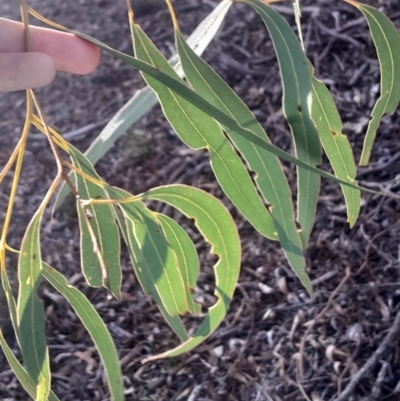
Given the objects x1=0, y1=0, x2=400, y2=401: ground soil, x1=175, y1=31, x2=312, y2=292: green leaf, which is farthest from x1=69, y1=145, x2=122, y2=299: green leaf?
x1=0, y1=0, x2=400, y2=401: ground soil

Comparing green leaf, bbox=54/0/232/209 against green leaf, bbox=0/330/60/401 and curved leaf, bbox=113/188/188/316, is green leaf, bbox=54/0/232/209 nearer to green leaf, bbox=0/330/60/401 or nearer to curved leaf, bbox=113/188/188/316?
curved leaf, bbox=113/188/188/316

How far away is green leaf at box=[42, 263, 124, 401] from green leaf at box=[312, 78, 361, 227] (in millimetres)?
393

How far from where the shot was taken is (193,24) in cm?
194

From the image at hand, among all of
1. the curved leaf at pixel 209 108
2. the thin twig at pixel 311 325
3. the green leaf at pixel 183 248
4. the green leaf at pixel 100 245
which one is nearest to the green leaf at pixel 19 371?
the green leaf at pixel 100 245

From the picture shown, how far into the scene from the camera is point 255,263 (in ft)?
4.75

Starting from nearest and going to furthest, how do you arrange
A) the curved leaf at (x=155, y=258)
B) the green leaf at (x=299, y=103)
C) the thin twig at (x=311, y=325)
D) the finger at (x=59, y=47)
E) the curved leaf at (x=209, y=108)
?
the curved leaf at (x=209, y=108)
the green leaf at (x=299, y=103)
the curved leaf at (x=155, y=258)
the finger at (x=59, y=47)
the thin twig at (x=311, y=325)

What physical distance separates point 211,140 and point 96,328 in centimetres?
35

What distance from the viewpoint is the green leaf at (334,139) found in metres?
0.79

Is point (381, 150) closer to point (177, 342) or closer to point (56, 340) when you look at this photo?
point (177, 342)

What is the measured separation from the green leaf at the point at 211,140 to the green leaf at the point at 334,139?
132 mm

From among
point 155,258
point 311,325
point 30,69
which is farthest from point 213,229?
point 311,325

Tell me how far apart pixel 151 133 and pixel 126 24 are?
0.53m

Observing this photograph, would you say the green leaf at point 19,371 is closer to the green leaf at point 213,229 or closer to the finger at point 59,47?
the green leaf at point 213,229

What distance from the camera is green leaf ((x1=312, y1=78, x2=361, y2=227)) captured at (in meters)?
0.79
